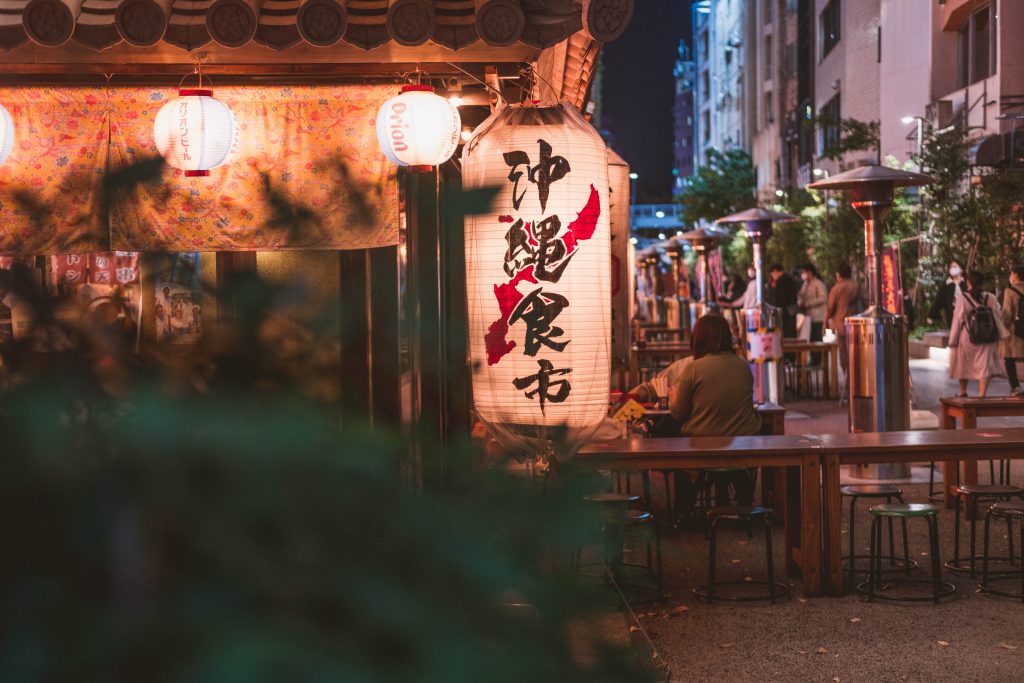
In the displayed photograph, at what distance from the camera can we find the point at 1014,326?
1641 centimetres

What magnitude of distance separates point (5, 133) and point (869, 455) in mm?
5710

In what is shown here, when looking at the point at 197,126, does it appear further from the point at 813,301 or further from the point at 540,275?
the point at 813,301

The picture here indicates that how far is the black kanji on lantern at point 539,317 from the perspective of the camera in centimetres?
574

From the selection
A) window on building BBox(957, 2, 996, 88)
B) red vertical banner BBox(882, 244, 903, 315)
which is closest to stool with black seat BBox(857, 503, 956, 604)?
red vertical banner BBox(882, 244, 903, 315)

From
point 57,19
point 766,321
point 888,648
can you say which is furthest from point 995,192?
point 57,19

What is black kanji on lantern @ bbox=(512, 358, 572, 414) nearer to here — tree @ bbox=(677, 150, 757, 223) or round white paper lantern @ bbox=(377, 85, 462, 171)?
round white paper lantern @ bbox=(377, 85, 462, 171)

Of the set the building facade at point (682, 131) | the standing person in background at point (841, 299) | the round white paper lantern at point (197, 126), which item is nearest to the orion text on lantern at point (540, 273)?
the round white paper lantern at point (197, 126)

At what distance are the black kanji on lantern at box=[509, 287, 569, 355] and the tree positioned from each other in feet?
168

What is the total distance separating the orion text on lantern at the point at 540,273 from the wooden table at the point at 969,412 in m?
5.25

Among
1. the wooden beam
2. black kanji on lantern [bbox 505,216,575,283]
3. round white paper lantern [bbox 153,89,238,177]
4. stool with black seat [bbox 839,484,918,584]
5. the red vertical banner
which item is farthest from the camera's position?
the red vertical banner

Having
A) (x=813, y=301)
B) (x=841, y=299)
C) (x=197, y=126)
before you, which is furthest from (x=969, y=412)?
(x=813, y=301)

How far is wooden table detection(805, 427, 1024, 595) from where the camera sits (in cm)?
781

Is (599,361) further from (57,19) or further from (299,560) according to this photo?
(299,560)

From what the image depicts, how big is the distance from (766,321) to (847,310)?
247cm
